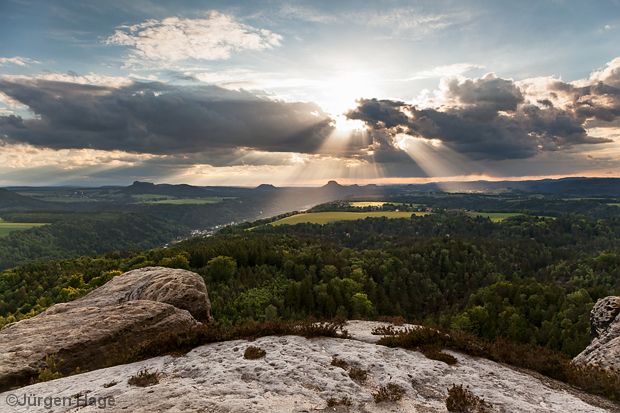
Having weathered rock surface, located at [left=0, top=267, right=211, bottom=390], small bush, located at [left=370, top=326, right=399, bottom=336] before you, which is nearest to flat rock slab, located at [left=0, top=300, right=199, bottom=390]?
weathered rock surface, located at [left=0, top=267, right=211, bottom=390]

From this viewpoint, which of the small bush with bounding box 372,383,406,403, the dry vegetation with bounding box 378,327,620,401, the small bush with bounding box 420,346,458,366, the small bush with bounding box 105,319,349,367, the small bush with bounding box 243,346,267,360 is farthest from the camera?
the small bush with bounding box 105,319,349,367

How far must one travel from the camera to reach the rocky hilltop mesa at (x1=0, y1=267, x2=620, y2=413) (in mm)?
9516

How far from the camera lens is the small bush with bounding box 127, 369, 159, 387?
10539 mm

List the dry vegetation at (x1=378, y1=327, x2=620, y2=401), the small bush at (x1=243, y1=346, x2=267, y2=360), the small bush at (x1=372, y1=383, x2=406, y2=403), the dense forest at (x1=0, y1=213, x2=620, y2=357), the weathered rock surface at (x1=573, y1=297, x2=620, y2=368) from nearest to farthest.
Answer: the small bush at (x1=372, y1=383, x2=406, y2=403) → the dry vegetation at (x1=378, y1=327, x2=620, y2=401) → the small bush at (x1=243, y1=346, x2=267, y2=360) → the weathered rock surface at (x1=573, y1=297, x2=620, y2=368) → the dense forest at (x1=0, y1=213, x2=620, y2=357)

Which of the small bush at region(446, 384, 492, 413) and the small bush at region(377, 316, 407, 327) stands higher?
the small bush at region(446, 384, 492, 413)

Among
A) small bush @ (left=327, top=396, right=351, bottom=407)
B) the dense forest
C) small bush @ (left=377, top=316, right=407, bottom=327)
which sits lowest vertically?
the dense forest

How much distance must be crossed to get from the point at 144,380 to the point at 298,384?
19.0 feet

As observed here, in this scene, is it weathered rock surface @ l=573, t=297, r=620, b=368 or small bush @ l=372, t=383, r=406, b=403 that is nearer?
small bush @ l=372, t=383, r=406, b=403

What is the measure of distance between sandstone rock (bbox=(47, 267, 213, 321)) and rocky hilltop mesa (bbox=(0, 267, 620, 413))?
14.4 ft

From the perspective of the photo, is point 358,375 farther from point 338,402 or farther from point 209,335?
point 209,335

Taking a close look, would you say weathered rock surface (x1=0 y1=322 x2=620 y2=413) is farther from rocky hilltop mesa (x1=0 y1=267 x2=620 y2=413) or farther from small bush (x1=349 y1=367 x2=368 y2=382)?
small bush (x1=349 y1=367 x2=368 y2=382)

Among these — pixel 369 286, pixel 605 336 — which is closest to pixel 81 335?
pixel 605 336

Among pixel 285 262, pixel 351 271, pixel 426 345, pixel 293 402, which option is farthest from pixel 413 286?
pixel 293 402

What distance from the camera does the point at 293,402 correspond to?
9.49 metres
